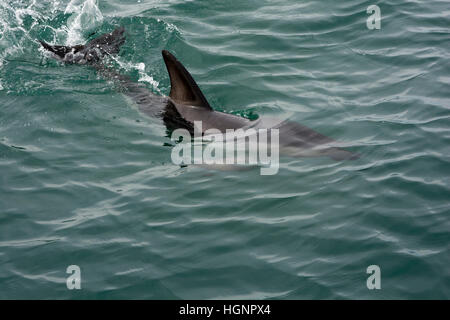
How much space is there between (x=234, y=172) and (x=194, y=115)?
1439 mm

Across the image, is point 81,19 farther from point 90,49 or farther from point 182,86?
point 182,86

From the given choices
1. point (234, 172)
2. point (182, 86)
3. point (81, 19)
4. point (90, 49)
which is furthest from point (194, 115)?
point (81, 19)

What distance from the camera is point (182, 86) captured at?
28.4 feet

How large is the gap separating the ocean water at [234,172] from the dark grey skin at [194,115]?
227mm

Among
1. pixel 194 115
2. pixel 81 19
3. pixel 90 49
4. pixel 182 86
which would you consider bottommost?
pixel 194 115

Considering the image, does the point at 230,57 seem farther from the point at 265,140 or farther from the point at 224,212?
the point at 224,212

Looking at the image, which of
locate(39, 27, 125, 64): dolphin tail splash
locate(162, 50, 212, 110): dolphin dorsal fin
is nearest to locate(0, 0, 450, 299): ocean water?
locate(39, 27, 125, 64): dolphin tail splash

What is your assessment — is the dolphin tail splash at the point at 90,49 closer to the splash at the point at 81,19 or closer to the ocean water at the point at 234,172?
the ocean water at the point at 234,172

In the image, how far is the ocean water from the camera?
588 cm

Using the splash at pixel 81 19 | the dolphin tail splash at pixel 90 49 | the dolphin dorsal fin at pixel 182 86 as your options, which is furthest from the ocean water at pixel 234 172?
the dolphin dorsal fin at pixel 182 86

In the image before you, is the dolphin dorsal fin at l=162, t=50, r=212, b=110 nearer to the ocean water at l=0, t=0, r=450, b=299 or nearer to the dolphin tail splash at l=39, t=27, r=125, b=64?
the ocean water at l=0, t=0, r=450, b=299

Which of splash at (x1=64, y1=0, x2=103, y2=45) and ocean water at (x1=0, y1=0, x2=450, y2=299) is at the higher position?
splash at (x1=64, y1=0, x2=103, y2=45)

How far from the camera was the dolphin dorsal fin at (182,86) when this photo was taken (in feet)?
27.6

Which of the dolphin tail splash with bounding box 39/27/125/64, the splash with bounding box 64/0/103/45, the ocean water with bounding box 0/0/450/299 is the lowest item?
the ocean water with bounding box 0/0/450/299
